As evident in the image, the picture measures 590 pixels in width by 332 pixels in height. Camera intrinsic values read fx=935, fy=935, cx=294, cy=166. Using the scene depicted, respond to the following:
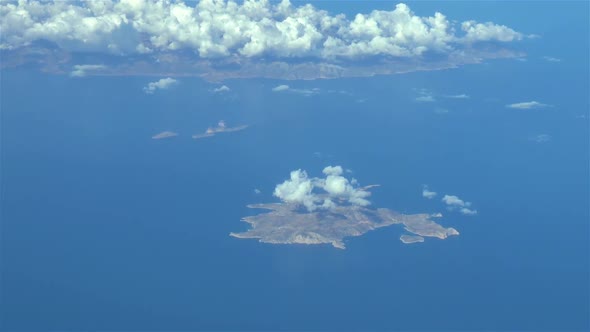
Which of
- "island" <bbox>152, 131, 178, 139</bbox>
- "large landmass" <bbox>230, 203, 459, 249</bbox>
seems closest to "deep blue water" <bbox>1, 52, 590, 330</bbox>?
"large landmass" <bbox>230, 203, 459, 249</bbox>

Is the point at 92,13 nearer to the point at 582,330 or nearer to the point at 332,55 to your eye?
the point at 332,55

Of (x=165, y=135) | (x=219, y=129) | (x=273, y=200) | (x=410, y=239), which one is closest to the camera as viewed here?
(x=410, y=239)

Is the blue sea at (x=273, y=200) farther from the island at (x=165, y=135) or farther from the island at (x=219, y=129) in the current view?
the island at (x=219, y=129)

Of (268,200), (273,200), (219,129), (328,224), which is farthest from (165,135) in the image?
(328,224)

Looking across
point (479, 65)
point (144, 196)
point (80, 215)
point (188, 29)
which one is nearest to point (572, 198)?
point (144, 196)

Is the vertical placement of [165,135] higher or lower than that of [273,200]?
higher

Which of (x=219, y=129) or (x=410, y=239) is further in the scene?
(x=219, y=129)

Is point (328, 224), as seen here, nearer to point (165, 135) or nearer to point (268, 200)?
point (268, 200)

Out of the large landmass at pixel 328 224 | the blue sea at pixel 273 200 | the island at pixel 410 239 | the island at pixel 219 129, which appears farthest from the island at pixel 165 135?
the island at pixel 410 239
